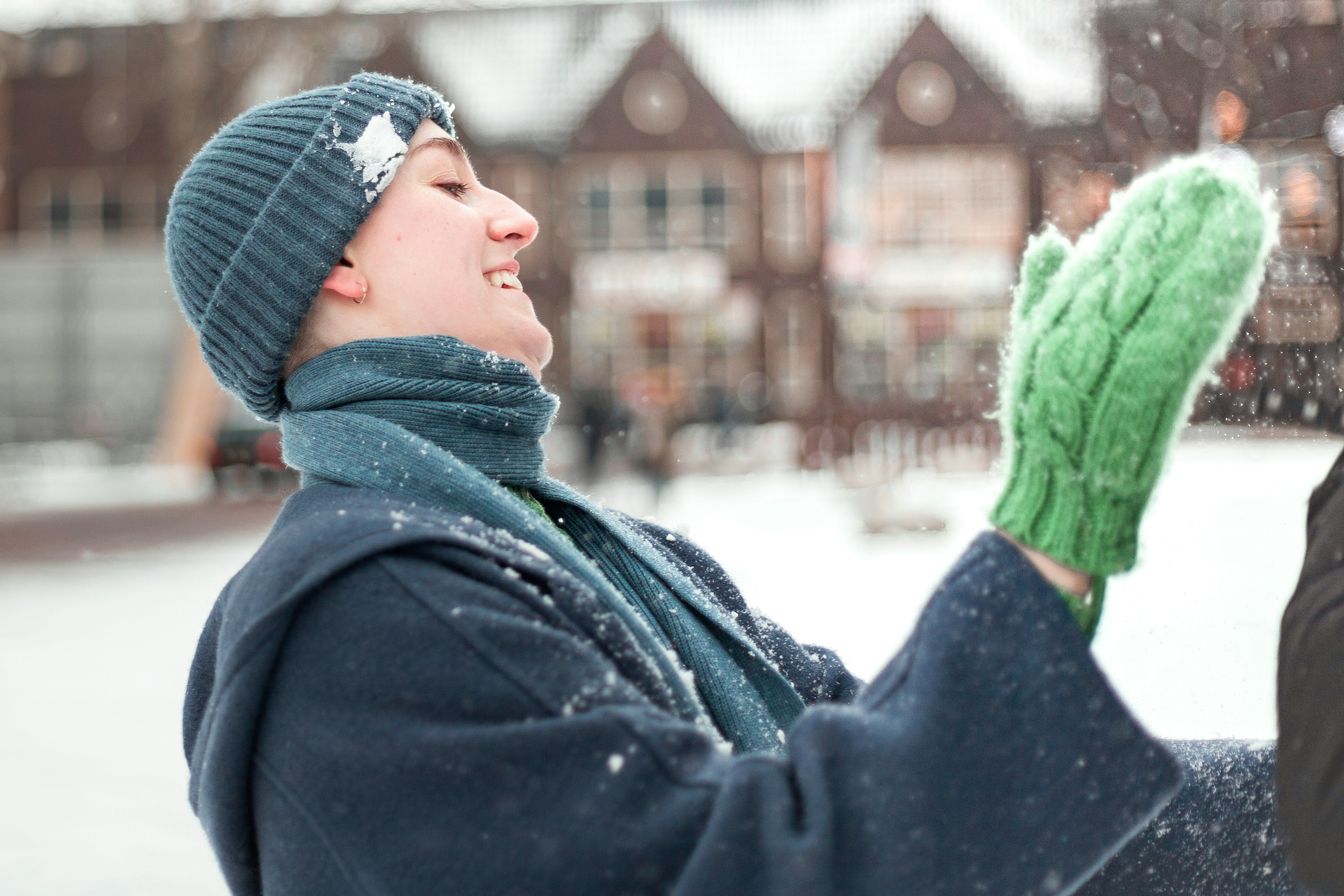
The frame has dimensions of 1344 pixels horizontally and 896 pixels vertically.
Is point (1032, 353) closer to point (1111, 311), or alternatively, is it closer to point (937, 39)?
point (1111, 311)

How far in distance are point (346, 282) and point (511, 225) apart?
0.57 ft

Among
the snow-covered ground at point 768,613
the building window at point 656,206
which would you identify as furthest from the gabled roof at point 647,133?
the snow-covered ground at point 768,613

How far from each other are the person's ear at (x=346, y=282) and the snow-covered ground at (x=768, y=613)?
63 cm

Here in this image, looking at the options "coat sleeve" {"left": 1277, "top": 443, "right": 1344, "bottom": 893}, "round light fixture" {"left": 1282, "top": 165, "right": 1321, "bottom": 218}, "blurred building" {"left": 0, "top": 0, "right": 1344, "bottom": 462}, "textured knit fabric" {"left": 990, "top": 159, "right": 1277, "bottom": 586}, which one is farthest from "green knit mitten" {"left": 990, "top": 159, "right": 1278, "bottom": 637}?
"blurred building" {"left": 0, "top": 0, "right": 1344, "bottom": 462}

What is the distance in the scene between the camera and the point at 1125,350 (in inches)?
28.6

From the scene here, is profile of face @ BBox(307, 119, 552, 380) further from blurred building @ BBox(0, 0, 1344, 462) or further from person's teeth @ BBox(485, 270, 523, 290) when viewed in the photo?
blurred building @ BBox(0, 0, 1344, 462)

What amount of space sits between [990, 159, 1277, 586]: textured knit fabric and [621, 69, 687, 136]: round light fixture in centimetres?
2552

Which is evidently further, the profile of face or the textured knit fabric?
the profile of face

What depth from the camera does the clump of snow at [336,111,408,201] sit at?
116 cm

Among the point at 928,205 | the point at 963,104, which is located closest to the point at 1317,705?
the point at 963,104

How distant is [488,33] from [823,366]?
9.66 m

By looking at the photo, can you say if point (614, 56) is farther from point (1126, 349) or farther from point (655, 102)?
point (1126, 349)

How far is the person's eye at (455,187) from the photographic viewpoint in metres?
1.22

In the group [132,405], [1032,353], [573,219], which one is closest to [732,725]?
[1032,353]
